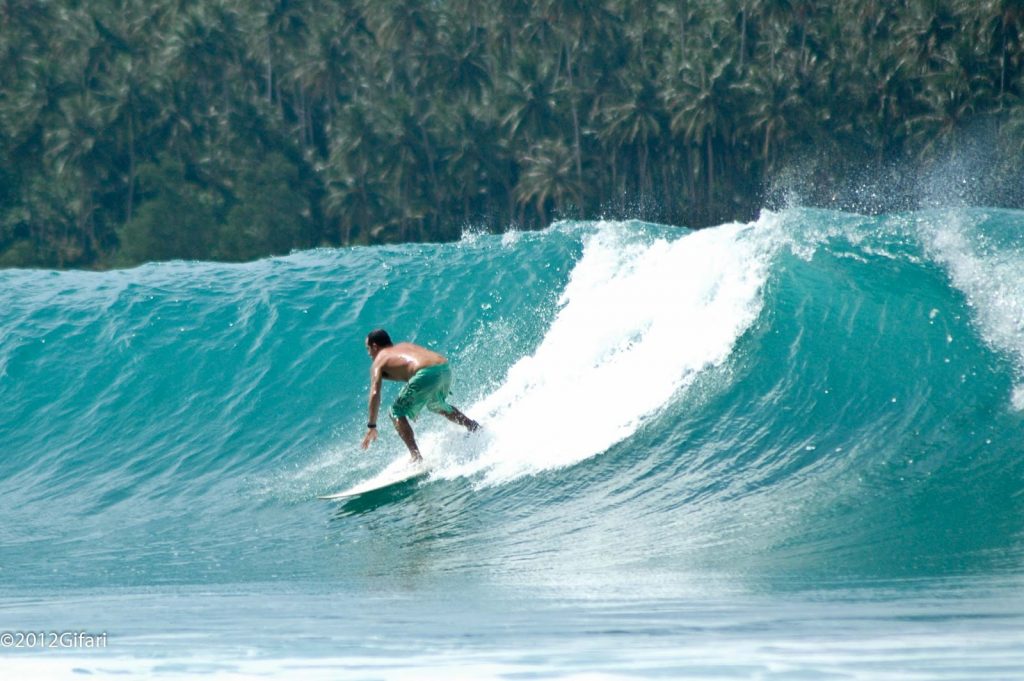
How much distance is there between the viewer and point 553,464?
10.4m

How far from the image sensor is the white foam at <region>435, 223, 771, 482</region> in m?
10.8

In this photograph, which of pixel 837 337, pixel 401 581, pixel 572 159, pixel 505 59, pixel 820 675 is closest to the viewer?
pixel 820 675

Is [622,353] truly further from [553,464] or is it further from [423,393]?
[423,393]

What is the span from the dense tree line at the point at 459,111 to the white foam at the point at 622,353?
134 ft

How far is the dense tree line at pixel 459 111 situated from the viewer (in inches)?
2153

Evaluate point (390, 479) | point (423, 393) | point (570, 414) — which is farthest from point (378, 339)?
point (570, 414)

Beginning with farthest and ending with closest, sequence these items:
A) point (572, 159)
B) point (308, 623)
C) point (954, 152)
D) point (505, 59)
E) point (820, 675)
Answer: point (505, 59)
point (572, 159)
point (954, 152)
point (308, 623)
point (820, 675)

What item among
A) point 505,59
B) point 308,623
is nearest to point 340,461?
point 308,623

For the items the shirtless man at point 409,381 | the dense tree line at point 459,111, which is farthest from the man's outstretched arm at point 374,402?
the dense tree line at point 459,111

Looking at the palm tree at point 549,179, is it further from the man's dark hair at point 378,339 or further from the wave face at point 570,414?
the man's dark hair at point 378,339

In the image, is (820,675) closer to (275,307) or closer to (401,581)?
(401,581)

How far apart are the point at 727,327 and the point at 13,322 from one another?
357 inches

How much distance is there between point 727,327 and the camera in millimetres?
11781

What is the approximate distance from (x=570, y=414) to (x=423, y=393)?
4.50ft
